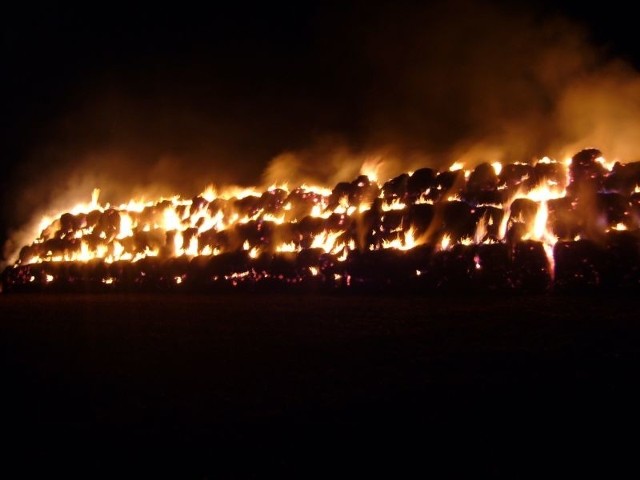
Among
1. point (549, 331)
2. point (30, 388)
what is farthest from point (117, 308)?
point (549, 331)

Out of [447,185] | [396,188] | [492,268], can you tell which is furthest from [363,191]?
[492,268]

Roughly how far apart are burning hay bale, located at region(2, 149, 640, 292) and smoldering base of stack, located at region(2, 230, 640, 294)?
0.02 m

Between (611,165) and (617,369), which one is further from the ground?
(611,165)

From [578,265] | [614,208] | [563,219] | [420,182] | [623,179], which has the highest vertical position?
[420,182]

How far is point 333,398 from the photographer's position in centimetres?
351

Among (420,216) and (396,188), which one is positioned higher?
(396,188)

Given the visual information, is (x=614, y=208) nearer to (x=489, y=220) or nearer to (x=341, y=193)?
(x=489, y=220)

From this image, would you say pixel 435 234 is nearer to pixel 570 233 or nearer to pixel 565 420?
pixel 570 233

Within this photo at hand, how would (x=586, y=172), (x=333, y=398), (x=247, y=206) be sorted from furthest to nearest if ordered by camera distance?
(x=247, y=206)
(x=586, y=172)
(x=333, y=398)

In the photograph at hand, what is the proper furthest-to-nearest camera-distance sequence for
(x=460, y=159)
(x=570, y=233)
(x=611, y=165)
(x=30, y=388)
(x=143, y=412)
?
1. (x=460, y=159)
2. (x=611, y=165)
3. (x=570, y=233)
4. (x=30, y=388)
5. (x=143, y=412)

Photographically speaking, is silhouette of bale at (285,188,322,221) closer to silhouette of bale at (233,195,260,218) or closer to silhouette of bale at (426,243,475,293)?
silhouette of bale at (233,195,260,218)

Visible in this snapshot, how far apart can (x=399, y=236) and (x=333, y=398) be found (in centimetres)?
715

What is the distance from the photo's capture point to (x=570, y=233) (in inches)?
346

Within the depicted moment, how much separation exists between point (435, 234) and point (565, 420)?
7.11 m
